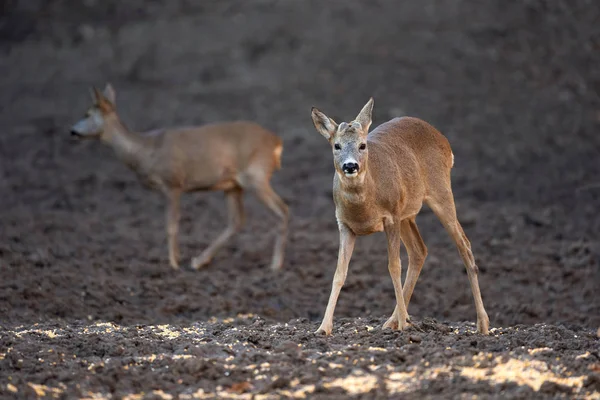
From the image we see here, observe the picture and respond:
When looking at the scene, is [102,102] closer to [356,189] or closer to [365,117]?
[365,117]

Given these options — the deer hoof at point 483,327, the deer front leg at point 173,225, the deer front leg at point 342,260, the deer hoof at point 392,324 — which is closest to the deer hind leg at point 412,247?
the deer hoof at point 392,324

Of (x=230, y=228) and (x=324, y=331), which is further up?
(x=230, y=228)

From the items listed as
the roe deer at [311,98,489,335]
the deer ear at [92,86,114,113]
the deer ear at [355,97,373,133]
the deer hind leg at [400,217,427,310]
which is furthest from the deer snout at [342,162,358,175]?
the deer ear at [92,86,114,113]

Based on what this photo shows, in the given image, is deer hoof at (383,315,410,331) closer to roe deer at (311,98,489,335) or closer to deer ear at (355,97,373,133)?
roe deer at (311,98,489,335)

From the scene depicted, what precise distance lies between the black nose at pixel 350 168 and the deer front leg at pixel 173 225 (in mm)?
5539

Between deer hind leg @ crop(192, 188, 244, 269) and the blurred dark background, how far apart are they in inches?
7.3

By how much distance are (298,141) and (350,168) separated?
1149 centimetres

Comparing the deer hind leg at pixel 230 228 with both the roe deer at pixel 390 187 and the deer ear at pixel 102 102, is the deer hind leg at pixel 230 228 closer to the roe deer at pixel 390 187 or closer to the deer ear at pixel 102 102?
the deer ear at pixel 102 102

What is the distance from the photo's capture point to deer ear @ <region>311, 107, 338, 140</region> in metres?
7.78

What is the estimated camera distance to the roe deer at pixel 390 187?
7652 mm

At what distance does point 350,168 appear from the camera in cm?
737

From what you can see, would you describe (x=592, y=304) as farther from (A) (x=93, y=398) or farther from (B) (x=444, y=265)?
(A) (x=93, y=398)

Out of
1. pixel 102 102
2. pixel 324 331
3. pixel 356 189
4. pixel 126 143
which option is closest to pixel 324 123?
pixel 356 189

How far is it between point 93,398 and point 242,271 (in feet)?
21.0
